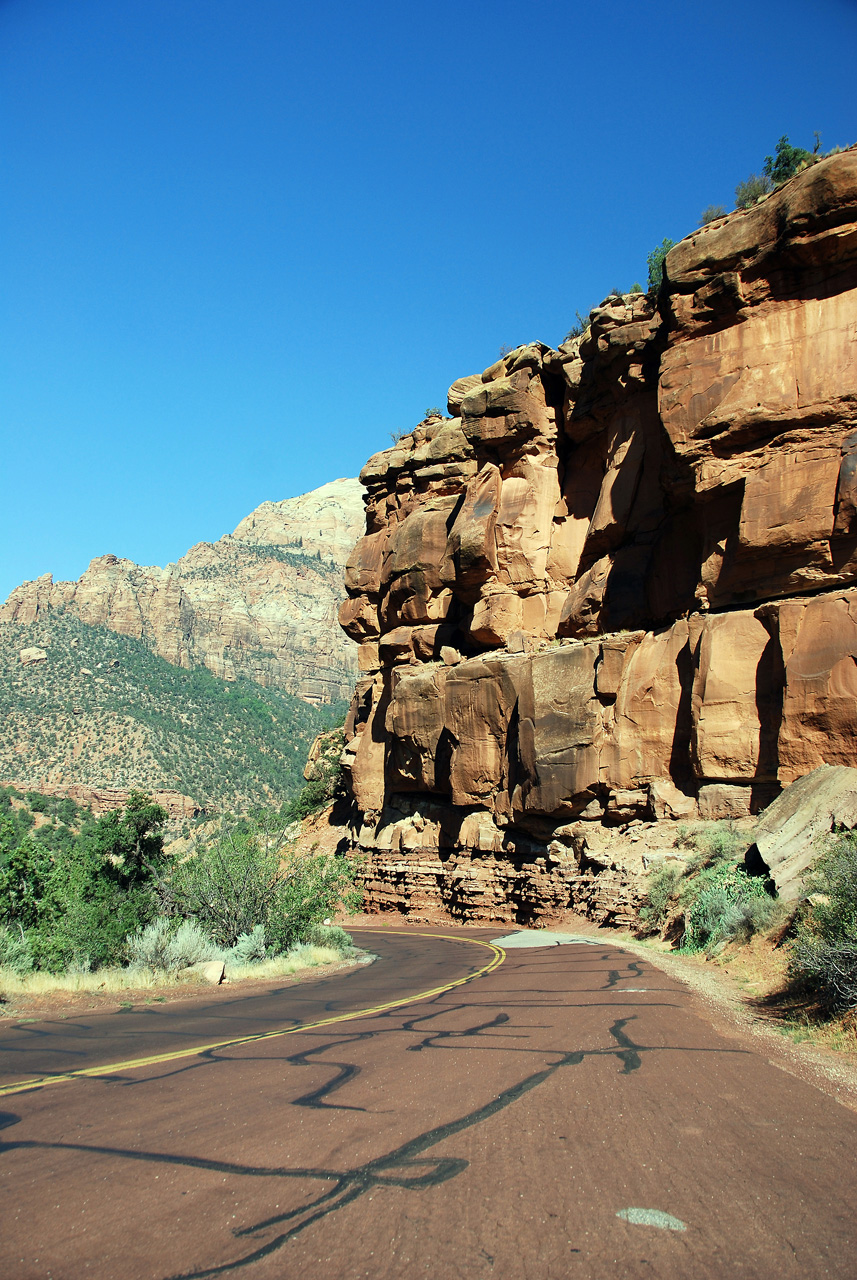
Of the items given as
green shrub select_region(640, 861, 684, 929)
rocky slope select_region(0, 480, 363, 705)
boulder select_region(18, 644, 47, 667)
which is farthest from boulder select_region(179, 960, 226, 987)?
rocky slope select_region(0, 480, 363, 705)

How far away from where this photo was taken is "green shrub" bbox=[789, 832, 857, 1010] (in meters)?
8.17

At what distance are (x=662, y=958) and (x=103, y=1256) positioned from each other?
13727mm

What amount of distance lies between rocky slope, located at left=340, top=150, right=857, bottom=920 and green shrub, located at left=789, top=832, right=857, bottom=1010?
10105mm

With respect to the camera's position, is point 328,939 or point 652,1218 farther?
point 328,939

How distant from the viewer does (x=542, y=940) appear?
70.5 feet

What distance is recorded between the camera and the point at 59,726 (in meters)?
89.9

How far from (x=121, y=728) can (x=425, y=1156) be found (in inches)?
3709

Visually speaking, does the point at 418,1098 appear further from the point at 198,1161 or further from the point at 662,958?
the point at 662,958

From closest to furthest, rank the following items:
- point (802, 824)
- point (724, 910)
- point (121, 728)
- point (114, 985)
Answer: point (114, 985), point (724, 910), point (802, 824), point (121, 728)

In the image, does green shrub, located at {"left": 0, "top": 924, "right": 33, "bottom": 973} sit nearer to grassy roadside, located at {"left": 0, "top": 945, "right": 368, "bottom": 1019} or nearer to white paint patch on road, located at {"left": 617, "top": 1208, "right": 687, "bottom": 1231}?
grassy roadside, located at {"left": 0, "top": 945, "right": 368, "bottom": 1019}

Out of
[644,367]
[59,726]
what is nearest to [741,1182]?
[644,367]

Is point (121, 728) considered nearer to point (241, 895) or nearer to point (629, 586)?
point (629, 586)

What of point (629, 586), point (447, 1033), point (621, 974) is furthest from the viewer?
point (629, 586)

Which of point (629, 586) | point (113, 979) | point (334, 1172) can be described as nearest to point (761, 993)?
point (334, 1172)
